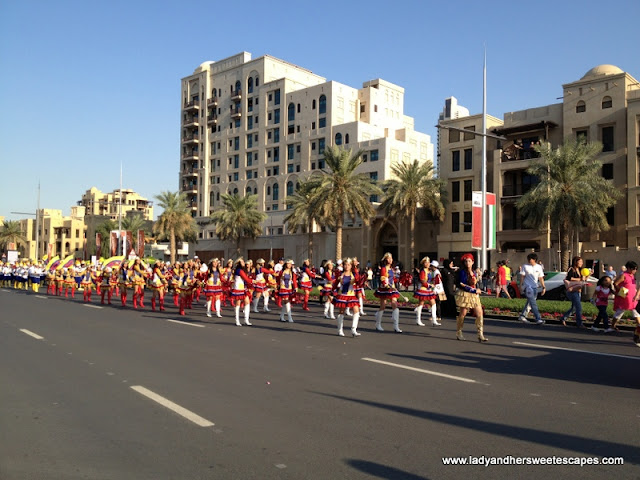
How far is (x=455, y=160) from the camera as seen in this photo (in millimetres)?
50531

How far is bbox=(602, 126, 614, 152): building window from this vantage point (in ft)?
136

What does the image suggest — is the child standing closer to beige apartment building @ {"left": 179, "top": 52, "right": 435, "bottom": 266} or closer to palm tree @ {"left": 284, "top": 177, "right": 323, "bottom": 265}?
palm tree @ {"left": 284, "top": 177, "right": 323, "bottom": 265}

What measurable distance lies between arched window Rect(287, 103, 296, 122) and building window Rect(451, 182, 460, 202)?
90.6 ft

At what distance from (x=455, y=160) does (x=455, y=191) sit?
262 centimetres

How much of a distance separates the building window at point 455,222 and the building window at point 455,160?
3.74 meters

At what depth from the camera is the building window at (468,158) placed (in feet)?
162

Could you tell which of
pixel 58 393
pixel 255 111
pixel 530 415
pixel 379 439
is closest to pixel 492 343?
pixel 530 415

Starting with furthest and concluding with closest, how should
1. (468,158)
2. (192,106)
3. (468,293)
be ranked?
(192,106) < (468,158) < (468,293)

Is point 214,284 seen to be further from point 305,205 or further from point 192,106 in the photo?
A: point 192,106

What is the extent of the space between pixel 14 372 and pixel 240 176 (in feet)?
232

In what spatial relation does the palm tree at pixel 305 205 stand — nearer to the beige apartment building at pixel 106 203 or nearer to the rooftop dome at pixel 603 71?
the rooftop dome at pixel 603 71

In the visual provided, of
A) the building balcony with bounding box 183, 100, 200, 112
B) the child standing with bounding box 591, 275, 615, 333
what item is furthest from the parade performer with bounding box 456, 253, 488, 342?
the building balcony with bounding box 183, 100, 200, 112

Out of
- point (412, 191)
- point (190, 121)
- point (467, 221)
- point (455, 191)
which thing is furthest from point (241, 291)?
point (190, 121)

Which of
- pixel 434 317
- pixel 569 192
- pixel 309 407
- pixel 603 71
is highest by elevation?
pixel 603 71
